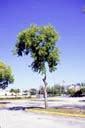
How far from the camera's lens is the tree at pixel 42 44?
39125mm

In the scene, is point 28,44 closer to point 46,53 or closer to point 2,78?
point 46,53

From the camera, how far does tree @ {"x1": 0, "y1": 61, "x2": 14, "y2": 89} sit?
84875mm

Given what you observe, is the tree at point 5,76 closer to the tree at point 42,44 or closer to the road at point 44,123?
the tree at point 42,44

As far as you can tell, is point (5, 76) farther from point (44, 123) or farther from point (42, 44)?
point (44, 123)

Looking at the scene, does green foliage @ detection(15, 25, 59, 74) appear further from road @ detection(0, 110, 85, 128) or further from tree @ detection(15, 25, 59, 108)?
road @ detection(0, 110, 85, 128)

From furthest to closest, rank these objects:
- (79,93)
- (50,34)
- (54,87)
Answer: (54,87)
(79,93)
(50,34)

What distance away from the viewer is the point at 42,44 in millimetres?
39500

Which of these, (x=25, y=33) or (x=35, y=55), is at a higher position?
(x=25, y=33)

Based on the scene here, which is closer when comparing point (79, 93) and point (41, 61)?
point (41, 61)

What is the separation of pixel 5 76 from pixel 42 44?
47.6m

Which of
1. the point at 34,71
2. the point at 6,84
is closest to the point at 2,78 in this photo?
the point at 6,84

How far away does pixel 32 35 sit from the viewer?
129 feet

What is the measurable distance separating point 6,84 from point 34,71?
47333 millimetres

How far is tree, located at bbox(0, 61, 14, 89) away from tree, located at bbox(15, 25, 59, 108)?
45054mm
